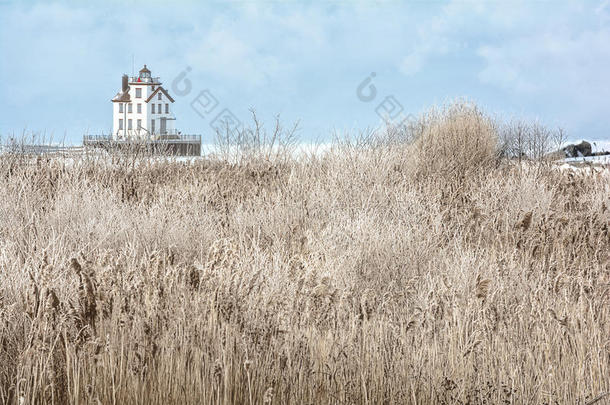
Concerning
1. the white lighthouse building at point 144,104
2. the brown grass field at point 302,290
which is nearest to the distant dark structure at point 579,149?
the brown grass field at point 302,290

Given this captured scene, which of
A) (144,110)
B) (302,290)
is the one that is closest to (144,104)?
(144,110)

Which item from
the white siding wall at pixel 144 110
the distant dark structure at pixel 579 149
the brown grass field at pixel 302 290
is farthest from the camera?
the white siding wall at pixel 144 110

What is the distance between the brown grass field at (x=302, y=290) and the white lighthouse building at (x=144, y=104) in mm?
41422

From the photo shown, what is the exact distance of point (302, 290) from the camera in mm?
3885

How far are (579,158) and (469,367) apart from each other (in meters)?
20.6

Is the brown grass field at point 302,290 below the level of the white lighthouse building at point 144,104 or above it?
below

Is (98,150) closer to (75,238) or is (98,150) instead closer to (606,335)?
(75,238)

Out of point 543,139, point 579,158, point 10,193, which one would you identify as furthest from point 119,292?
point 579,158

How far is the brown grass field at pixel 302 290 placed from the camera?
113 inches

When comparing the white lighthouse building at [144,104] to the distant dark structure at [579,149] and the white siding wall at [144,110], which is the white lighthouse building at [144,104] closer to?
the white siding wall at [144,110]

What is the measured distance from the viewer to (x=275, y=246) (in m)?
6.05

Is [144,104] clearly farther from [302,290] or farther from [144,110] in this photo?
[302,290]

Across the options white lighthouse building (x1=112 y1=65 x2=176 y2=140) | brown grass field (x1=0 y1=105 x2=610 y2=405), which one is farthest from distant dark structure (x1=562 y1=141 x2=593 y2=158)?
white lighthouse building (x1=112 y1=65 x2=176 y2=140)

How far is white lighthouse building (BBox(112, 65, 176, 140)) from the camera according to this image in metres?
50.8
